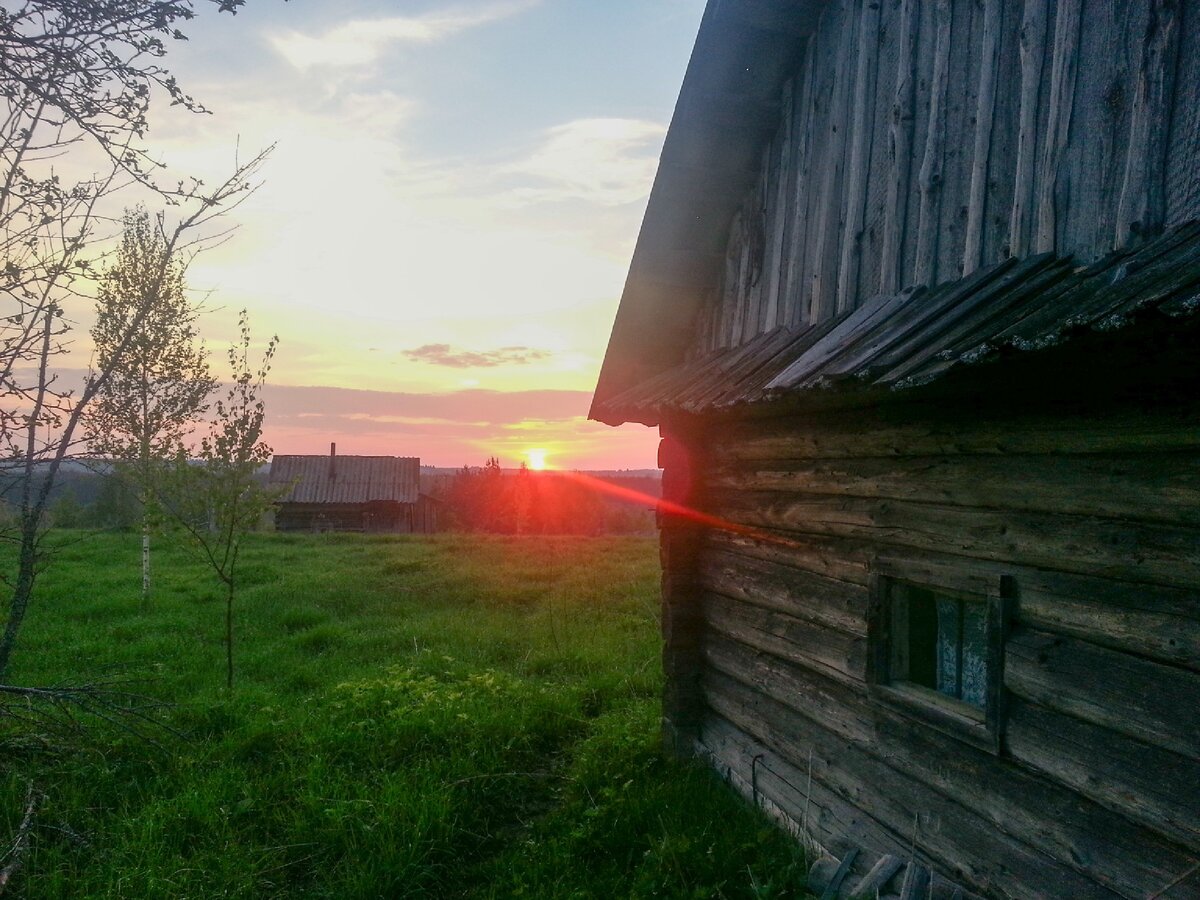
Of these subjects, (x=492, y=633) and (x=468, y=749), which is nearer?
(x=468, y=749)

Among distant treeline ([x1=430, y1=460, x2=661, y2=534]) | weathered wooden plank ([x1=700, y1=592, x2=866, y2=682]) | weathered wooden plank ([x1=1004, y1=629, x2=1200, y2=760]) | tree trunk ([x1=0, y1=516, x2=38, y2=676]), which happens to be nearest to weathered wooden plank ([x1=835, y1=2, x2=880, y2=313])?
weathered wooden plank ([x1=700, y1=592, x2=866, y2=682])

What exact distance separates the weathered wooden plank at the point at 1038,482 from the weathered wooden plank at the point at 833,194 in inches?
37.0

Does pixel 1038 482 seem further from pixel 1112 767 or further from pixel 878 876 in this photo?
pixel 878 876

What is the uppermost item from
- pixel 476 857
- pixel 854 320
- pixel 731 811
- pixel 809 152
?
pixel 809 152

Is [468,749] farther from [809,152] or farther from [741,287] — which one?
[809,152]

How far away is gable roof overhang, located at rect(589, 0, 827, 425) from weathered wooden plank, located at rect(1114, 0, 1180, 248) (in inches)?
95.5

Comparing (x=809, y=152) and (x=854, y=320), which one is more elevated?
(x=809, y=152)

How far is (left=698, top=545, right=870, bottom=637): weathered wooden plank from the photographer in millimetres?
3670

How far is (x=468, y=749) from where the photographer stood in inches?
228

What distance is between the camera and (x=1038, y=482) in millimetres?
2652

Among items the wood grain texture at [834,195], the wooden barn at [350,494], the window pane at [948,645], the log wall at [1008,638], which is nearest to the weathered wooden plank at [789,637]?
the log wall at [1008,638]

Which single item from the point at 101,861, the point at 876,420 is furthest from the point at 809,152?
the point at 101,861

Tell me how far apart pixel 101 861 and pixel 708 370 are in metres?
4.51

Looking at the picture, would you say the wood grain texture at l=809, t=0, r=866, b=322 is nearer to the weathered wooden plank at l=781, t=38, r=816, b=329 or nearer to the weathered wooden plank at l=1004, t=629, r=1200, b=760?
the weathered wooden plank at l=781, t=38, r=816, b=329
